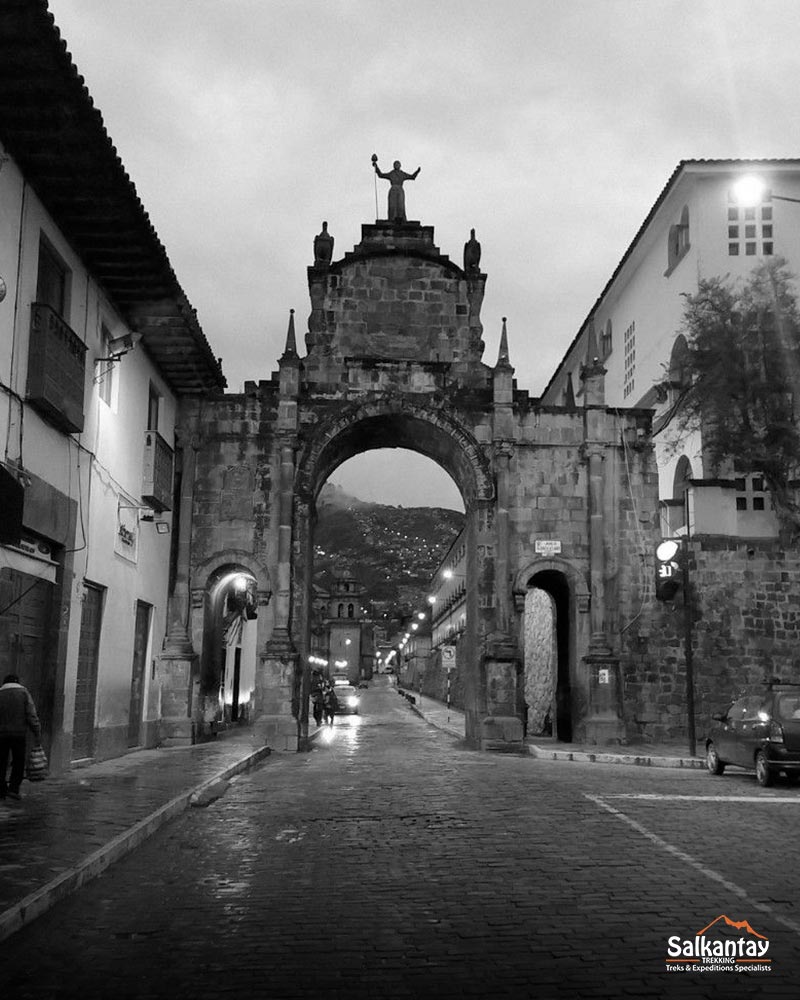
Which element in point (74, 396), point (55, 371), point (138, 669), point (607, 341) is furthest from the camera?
point (607, 341)

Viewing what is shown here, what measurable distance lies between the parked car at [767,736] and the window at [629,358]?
21025mm

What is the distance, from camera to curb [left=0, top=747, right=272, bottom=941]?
6039mm

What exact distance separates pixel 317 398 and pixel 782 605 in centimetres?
1282

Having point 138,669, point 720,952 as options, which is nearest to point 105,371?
point 138,669

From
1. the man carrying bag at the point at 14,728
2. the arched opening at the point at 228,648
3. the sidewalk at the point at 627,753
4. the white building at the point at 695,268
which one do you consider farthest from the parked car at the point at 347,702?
the man carrying bag at the point at 14,728

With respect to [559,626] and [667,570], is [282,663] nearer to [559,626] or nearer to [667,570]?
[559,626]

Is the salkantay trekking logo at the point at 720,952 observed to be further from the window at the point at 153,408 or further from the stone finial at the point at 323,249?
the stone finial at the point at 323,249

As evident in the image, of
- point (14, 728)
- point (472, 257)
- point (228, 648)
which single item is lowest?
point (14, 728)

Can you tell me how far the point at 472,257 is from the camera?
1047 inches

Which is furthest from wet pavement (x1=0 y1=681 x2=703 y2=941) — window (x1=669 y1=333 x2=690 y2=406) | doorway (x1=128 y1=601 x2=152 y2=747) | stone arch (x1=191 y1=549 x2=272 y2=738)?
window (x1=669 y1=333 x2=690 y2=406)

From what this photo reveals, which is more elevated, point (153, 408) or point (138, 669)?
point (153, 408)

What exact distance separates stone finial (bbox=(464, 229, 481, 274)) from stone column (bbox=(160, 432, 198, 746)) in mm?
8811

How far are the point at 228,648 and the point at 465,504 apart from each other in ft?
36.4

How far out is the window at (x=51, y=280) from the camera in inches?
551
